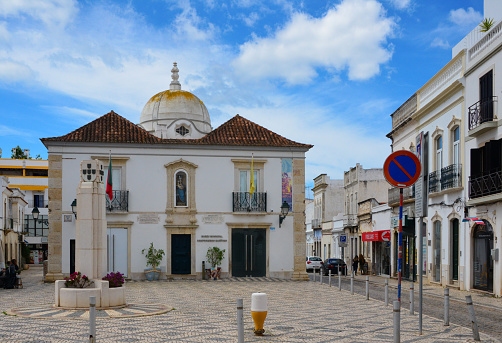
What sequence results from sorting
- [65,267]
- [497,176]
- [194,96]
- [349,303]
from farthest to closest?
[194,96]
[65,267]
[497,176]
[349,303]

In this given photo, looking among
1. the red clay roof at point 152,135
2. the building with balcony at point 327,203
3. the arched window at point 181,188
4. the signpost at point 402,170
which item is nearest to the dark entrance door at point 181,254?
the arched window at point 181,188

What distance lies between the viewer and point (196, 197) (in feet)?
107

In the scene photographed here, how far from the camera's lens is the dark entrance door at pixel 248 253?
32.4m

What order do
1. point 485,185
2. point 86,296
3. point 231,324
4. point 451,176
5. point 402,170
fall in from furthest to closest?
point 451,176 < point 485,185 < point 86,296 < point 231,324 < point 402,170

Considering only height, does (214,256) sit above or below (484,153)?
below

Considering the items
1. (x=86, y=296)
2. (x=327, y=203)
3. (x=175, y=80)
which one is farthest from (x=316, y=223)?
(x=86, y=296)

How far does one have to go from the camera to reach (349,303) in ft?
63.6

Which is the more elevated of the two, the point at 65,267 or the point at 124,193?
the point at 124,193

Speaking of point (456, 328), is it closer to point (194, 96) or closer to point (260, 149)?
point (260, 149)

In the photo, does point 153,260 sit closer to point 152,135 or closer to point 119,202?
point 119,202

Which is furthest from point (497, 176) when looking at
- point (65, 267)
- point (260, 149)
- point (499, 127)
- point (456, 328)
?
point (65, 267)

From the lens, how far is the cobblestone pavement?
1199 centimetres

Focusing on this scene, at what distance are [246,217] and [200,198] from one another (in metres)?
2.50

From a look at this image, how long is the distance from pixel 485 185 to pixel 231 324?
13.6 metres
